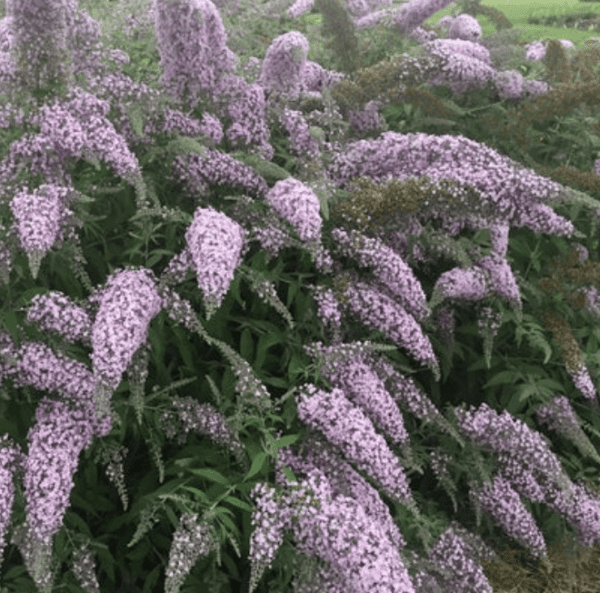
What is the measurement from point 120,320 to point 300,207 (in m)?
1.11

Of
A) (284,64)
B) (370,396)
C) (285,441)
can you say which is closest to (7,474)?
(285,441)

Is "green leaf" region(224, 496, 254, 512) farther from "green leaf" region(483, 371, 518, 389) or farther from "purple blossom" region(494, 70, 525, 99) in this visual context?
"purple blossom" region(494, 70, 525, 99)

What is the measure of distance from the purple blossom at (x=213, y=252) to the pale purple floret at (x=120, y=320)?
233 millimetres

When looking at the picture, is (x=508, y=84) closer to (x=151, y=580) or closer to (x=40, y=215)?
(x=40, y=215)

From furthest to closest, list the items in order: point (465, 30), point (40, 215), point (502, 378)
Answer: point (465, 30), point (502, 378), point (40, 215)

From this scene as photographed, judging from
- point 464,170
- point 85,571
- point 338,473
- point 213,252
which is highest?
point 213,252

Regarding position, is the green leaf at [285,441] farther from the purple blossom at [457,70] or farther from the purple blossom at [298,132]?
the purple blossom at [457,70]

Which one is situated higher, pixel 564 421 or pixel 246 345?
pixel 246 345

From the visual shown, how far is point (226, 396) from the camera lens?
427 centimetres

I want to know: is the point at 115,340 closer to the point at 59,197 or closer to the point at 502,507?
the point at 59,197

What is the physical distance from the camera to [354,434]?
388 cm

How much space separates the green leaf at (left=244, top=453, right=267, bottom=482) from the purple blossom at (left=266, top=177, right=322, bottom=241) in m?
1.01

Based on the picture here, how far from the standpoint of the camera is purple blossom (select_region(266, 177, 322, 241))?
424 centimetres

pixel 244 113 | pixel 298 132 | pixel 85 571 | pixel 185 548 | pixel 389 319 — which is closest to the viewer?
pixel 185 548
